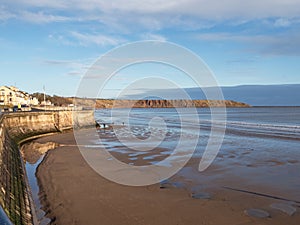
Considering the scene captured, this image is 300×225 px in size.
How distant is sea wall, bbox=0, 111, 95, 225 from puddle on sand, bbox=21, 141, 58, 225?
240 millimetres

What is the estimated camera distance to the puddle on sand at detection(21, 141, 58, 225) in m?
7.11

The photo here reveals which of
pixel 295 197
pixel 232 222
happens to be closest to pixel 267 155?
pixel 295 197

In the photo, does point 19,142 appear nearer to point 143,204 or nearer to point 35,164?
point 35,164

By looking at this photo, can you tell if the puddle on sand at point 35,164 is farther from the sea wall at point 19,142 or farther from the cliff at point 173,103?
the cliff at point 173,103

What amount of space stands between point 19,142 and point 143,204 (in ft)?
50.1

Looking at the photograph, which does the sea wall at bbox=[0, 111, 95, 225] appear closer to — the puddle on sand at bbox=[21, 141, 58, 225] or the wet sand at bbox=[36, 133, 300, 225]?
the puddle on sand at bbox=[21, 141, 58, 225]

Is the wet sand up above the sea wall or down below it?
below

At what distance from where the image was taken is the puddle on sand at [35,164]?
711 cm

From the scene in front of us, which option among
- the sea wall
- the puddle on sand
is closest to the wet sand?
the puddle on sand

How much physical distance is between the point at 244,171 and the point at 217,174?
1.23 meters

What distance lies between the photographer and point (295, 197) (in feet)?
25.7

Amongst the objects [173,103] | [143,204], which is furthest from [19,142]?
[173,103]

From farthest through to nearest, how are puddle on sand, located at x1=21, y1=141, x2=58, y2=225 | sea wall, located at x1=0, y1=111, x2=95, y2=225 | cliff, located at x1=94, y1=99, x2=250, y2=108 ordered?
cliff, located at x1=94, y1=99, x2=250, y2=108 → puddle on sand, located at x1=21, y1=141, x2=58, y2=225 → sea wall, located at x1=0, y1=111, x2=95, y2=225

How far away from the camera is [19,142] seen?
776 inches
